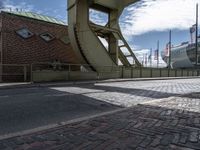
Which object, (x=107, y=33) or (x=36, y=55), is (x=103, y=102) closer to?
(x=36, y=55)

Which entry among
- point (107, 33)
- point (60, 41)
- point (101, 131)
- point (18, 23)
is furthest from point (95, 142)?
point (107, 33)

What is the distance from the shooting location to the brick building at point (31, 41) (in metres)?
21.9

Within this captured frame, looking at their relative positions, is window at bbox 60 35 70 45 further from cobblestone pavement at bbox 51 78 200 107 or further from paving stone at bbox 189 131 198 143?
paving stone at bbox 189 131 198 143

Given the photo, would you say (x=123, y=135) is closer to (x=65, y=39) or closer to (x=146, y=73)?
(x=65, y=39)

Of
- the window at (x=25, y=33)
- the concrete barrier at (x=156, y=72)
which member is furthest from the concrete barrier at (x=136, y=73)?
the window at (x=25, y=33)

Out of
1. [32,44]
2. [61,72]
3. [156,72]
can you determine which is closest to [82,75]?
[61,72]

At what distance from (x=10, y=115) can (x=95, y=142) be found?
3323 mm

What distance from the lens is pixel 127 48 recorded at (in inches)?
1191

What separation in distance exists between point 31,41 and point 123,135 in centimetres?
2013

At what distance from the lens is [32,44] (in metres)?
23.7

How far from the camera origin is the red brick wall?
22016 millimetres

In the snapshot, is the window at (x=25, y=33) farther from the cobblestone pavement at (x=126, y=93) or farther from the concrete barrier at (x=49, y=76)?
the cobblestone pavement at (x=126, y=93)

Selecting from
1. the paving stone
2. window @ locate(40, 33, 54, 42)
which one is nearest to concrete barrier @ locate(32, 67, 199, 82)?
window @ locate(40, 33, 54, 42)

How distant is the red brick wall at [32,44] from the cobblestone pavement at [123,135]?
56.9 feet
